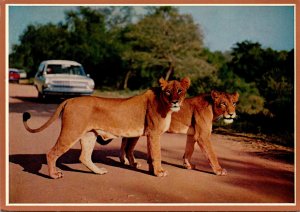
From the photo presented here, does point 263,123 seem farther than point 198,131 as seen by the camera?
Yes

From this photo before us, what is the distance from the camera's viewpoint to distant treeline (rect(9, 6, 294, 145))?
27.8 feet

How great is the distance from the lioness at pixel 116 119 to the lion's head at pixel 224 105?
0.53 metres

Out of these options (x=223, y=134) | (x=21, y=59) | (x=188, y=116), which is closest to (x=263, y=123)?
(x=223, y=134)

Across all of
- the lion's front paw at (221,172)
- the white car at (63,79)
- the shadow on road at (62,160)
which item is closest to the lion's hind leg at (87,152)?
the shadow on road at (62,160)

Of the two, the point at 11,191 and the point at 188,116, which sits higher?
the point at 188,116

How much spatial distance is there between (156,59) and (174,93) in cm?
1170

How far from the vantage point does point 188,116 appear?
6.22 metres

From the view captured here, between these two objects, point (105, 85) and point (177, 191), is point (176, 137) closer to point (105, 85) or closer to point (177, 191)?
point (177, 191)

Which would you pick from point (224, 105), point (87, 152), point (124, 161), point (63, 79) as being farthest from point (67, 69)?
point (224, 105)

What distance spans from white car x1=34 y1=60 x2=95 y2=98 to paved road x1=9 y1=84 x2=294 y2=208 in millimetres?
1497

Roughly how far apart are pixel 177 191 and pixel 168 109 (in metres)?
1.14

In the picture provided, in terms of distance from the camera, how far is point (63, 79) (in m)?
9.06

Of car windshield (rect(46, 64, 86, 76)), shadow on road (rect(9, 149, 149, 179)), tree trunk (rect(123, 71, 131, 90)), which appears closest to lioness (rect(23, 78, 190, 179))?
shadow on road (rect(9, 149, 149, 179))

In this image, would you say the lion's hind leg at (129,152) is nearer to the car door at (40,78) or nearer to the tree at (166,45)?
the car door at (40,78)
